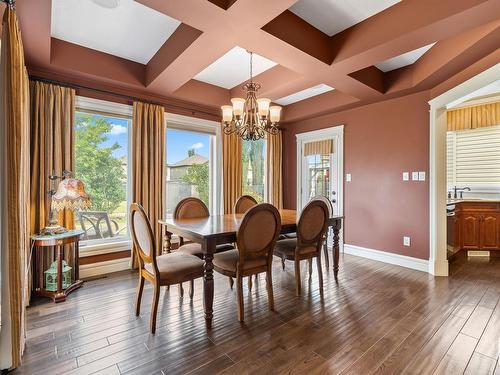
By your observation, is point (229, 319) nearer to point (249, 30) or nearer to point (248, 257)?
point (248, 257)

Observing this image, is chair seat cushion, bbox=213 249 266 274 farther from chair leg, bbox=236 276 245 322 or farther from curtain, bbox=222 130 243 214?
curtain, bbox=222 130 243 214

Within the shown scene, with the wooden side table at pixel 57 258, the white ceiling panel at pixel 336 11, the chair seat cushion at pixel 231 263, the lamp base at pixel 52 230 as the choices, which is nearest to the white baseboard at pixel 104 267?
the wooden side table at pixel 57 258

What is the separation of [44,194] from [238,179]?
278 cm

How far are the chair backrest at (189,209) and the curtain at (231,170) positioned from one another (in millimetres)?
1129

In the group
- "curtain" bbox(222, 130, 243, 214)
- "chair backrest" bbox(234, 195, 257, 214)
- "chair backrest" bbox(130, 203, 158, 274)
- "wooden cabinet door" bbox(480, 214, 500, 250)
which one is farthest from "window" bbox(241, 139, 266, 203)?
"wooden cabinet door" bbox(480, 214, 500, 250)

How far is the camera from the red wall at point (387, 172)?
146 inches

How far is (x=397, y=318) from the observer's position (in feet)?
7.62

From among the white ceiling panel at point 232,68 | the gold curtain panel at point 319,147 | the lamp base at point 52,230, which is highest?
the white ceiling panel at point 232,68

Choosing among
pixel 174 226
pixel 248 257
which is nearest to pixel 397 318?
pixel 248 257

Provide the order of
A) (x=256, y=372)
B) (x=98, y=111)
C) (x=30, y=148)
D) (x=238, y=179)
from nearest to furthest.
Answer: (x=256, y=372)
(x=30, y=148)
(x=98, y=111)
(x=238, y=179)

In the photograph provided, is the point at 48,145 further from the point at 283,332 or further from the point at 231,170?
the point at 283,332

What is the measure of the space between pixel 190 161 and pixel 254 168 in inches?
55.5

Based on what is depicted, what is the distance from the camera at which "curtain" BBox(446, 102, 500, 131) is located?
453 cm

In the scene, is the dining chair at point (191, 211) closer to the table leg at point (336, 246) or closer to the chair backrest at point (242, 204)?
the chair backrest at point (242, 204)
